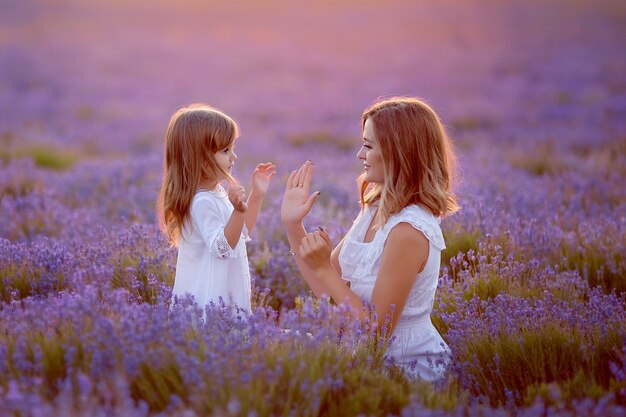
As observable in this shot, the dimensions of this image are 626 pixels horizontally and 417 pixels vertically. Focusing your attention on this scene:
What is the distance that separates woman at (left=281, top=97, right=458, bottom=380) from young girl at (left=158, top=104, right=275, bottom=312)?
1.11 ft

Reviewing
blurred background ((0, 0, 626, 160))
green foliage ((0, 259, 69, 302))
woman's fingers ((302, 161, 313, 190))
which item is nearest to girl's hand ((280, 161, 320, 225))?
woman's fingers ((302, 161, 313, 190))

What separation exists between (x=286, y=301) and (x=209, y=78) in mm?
Result: 12495

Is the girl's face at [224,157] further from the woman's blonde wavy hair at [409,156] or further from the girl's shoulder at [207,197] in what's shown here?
the woman's blonde wavy hair at [409,156]

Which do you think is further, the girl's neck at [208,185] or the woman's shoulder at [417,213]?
the girl's neck at [208,185]

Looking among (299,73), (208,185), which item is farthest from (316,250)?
(299,73)

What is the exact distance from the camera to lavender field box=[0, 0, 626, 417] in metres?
2.44

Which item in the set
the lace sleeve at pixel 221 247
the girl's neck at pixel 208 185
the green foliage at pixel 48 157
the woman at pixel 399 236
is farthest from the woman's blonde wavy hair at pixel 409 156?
the green foliage at pixel 48 157

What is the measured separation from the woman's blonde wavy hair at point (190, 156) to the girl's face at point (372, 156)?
2.17ft

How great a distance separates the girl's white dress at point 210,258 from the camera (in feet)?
10.7

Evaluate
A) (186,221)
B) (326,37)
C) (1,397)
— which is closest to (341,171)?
(186,221)

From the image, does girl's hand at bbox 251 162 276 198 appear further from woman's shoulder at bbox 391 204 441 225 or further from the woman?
woman's shoulder at bbox 391 204 441 225

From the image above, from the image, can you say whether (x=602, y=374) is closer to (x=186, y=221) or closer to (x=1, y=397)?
(x=186, y=221)

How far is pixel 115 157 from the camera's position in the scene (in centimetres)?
948

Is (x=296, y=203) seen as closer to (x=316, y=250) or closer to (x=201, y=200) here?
(x=316, y=250)
